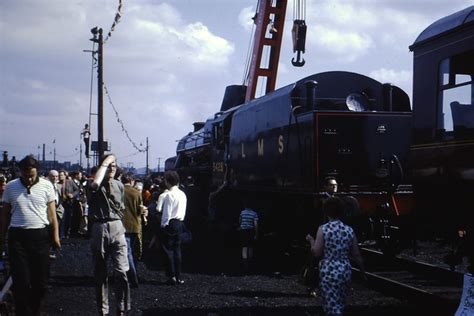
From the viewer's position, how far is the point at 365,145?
11.6 metres

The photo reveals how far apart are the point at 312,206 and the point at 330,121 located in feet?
5.34

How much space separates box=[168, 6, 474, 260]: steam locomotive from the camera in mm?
7871

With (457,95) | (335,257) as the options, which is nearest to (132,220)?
(335,257)

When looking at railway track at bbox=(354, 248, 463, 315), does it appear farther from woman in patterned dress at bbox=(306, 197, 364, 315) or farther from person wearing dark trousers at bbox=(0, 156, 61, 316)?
person wearing dark trousers at bbox=(0, 156, 61, 316)

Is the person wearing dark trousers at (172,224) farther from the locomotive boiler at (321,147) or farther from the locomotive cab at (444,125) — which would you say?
the locomotive cab at (444,125)

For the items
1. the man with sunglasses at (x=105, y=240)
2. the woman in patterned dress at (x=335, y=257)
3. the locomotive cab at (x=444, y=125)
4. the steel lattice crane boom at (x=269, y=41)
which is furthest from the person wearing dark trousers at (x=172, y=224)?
the steel lattice crane boom at (x=269, y=41)

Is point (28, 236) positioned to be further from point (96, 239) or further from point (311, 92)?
point (311, 92)

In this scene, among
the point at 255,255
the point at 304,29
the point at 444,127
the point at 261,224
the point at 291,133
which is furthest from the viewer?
the point at 304,29

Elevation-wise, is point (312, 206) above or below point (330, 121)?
below

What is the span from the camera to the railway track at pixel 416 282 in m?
8.16

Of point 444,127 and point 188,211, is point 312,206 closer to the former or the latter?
point 444,127

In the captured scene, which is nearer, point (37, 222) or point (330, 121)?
point (37, 222)

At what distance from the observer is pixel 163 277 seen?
11.0m

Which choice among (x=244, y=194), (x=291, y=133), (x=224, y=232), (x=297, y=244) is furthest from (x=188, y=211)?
(x=291, y=133)
